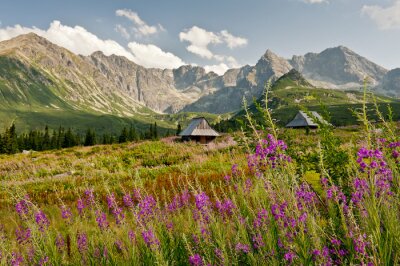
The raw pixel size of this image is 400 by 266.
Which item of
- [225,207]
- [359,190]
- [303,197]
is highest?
[359,190]

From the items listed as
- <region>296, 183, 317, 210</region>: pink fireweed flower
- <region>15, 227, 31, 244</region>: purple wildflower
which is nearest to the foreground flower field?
<region>296, 183, 317, 210</region>: pink fireweed flower

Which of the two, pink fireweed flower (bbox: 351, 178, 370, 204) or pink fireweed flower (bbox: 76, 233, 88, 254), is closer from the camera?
pink fireweed flower (bbox: 351, 178, 370, 204)

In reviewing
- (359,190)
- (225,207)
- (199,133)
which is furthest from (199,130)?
(359,190)

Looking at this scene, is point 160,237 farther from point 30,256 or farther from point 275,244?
point 30,256

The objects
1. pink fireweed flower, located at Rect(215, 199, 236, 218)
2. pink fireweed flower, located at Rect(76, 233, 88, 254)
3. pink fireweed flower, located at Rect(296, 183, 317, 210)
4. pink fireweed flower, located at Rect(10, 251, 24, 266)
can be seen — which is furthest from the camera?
pink fireweed flower, located at Rect(215, 199, 236, 218)

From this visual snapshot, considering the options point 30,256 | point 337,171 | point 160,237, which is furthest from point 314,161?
point 30,256

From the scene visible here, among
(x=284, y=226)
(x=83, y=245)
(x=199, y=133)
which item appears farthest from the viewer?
(x=199, y=133)

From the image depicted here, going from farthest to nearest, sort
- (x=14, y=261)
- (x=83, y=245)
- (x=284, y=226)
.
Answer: (x=83, y=245) → (x=14, y=261) → (x=284, y=226)

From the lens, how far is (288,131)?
591 centimetres

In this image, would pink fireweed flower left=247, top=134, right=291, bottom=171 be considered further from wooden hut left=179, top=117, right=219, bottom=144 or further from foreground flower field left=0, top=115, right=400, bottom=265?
wooden hut left=179, top=117, right=219, bottom=144

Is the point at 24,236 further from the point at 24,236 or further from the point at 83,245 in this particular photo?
the point at 83,245

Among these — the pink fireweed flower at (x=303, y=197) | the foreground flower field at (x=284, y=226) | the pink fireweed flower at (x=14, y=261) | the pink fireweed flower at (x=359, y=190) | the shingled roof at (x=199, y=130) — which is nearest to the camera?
the foreground flower field at (x=284, y=226)

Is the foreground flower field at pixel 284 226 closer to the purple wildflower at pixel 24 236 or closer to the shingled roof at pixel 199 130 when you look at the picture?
the purple wildflower at pixel 24 236

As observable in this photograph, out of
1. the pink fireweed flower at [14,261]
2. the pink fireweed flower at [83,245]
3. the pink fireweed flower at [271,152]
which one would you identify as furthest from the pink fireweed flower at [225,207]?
the pink fireweed flower at [14,261]
